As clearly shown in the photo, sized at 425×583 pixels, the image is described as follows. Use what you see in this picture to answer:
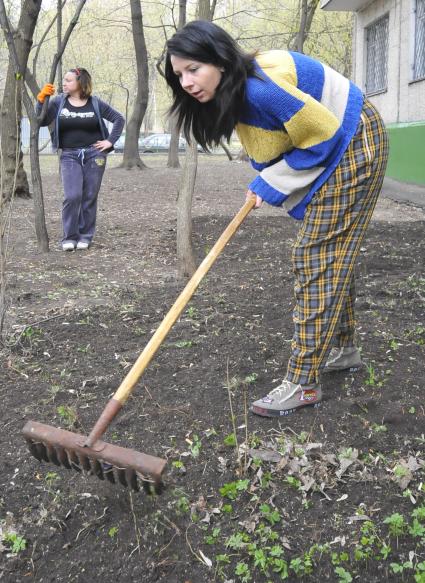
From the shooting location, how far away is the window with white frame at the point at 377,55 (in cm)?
1301

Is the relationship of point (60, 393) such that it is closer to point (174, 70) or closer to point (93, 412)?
point (93, 412)

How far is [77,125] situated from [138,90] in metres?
10.0

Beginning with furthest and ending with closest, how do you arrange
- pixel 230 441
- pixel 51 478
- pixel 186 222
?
1. pixel 186 222
2. pixel 230 441
3. pixel 51 478

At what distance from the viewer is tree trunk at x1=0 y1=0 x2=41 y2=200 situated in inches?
241

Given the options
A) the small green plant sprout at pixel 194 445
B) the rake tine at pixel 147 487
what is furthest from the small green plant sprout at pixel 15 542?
the small green plant sprout at pixel 194 445

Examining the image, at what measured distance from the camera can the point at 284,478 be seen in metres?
2.45

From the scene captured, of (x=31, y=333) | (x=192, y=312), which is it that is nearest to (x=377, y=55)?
(x=192, y=312)

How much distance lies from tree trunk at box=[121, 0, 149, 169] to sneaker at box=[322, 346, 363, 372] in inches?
518

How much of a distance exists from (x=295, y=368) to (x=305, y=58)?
1.33m

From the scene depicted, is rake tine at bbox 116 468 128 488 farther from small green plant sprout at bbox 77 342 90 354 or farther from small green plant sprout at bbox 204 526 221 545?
small green plant sprout at bbox 77 342 90 354

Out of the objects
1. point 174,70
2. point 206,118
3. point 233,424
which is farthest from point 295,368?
point 174,70

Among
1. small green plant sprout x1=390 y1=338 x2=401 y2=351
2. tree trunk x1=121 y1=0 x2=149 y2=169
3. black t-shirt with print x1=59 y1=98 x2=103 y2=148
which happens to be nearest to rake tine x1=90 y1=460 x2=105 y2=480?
small green plant sprout x1=390 y1=338 x2=401 y2=351

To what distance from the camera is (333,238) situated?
2.61 m

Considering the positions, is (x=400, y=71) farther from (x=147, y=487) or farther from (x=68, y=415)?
(x=147, y=487)
